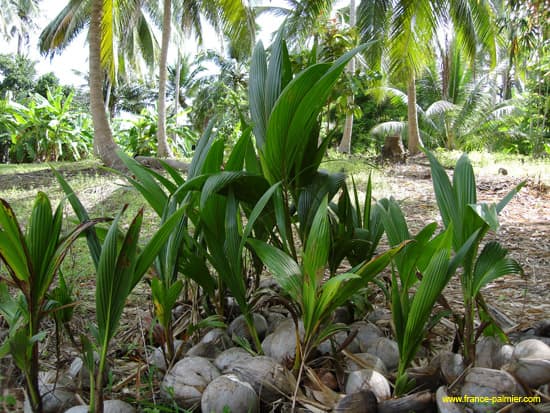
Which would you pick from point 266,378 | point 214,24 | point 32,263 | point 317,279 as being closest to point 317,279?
point 317,279

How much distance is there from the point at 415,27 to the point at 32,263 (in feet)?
24.1

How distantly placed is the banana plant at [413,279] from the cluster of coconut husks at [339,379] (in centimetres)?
6

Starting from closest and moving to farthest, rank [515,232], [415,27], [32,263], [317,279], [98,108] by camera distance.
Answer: [32,263], [317,279], [515,232], [98,108], [415,27]

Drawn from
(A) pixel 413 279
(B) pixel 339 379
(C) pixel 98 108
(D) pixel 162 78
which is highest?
(D) pixel 162 78

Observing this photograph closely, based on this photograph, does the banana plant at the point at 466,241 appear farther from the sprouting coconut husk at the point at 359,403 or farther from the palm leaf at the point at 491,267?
the sprouting coconut husk at the point at 359,403

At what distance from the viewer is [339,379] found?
1.07m

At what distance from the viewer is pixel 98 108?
21.1 ft

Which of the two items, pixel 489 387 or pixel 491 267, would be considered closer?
pixel 489 387

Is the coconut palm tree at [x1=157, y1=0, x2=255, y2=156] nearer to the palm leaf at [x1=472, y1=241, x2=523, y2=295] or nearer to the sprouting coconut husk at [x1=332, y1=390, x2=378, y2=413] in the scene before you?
the palm leaf at [x1=472, y1=241, x2=523, y2=295]

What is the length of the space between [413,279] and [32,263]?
811 millimetres

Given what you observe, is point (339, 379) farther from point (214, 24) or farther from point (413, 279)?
point (214, 24)

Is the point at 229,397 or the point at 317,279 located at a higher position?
the point at 317,279

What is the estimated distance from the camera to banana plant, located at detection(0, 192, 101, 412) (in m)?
0.86

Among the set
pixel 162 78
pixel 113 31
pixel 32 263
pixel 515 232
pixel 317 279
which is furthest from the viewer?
pixel 162 78
